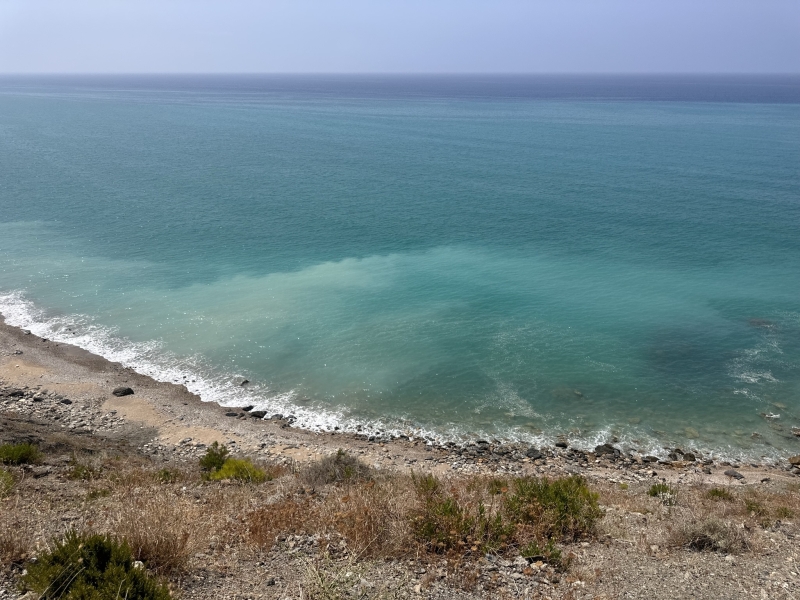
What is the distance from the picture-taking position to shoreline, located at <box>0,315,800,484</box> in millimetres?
22755

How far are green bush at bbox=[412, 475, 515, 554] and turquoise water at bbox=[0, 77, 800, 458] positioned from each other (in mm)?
14270

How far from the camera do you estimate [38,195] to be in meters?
58.8

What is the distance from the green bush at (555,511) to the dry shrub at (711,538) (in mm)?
1691

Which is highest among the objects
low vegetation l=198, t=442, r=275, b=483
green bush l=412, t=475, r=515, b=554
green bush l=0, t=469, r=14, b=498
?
green bush l=412, t=475, r=515, b=554

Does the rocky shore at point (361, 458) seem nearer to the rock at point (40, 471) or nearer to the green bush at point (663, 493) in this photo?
the rock at point (40, 471)

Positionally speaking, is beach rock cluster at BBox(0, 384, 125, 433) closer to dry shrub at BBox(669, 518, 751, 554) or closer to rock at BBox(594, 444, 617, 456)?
rock at BBox(594, 444, 617, 456)

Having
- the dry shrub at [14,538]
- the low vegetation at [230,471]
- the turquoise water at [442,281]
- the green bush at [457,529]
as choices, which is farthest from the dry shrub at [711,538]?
the turquoise water at [442,281]

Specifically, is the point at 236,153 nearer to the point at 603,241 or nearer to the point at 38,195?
the point at 38,195

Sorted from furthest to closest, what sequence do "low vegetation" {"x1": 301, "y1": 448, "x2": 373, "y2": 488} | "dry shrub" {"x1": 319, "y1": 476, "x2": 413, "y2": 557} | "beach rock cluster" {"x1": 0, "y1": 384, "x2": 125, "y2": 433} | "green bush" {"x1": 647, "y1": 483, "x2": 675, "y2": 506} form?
"beach rock cluster" {"x1": 0, "y1": 384, "x2": 125, "y2": 433}
"green bush" {"x1": 647, "y1": 483, "x2": 675, "y2": 506}
"low vegetation" {"x1": 301, "y1": 448, "x2": 373, "y2": 488}
"dry shrub" {"x1": 319, "y1": 476, "x2": 413, "y2": 557}

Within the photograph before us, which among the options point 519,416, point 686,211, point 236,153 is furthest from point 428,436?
point 236,153

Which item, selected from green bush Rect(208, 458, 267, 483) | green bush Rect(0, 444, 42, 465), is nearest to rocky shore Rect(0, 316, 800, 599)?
green bush Rect(0, 444, 42, 465)

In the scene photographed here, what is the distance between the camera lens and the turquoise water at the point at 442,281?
28109 mm

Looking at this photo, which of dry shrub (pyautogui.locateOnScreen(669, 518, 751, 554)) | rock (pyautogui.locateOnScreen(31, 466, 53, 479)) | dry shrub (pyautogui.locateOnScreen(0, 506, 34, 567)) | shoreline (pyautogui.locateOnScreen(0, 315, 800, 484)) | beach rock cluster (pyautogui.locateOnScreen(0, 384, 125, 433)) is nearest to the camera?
dry shrub (pyautogui.locateOnScreen(0, 506, 34, 567))

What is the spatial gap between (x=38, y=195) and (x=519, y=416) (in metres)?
55.9
